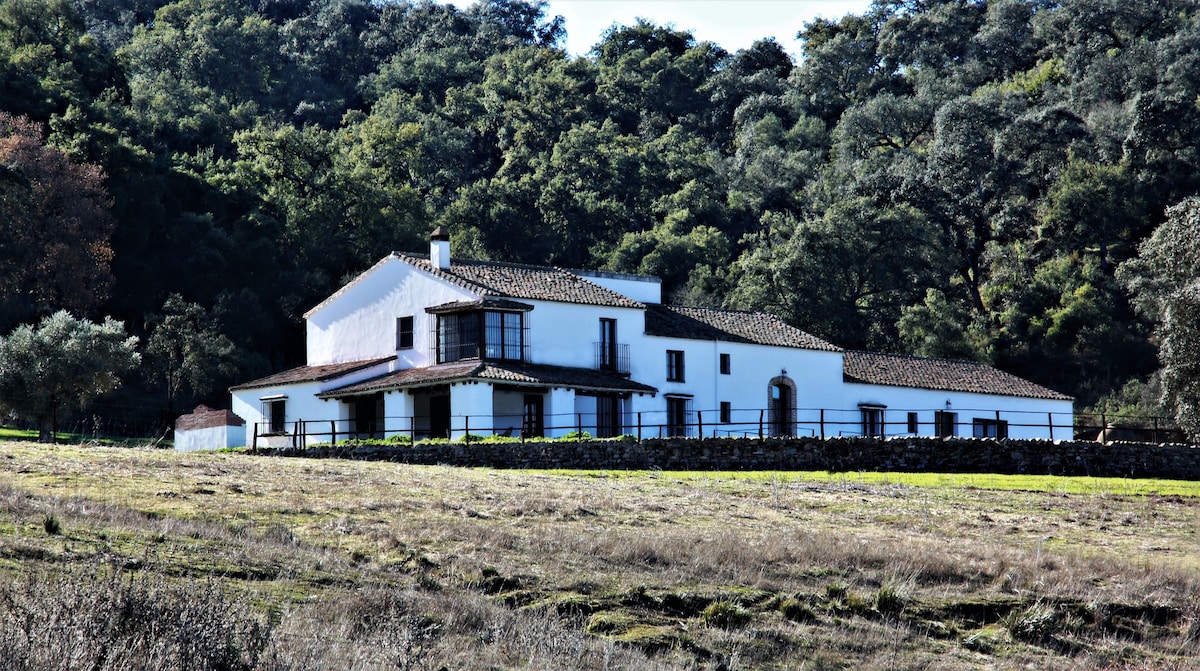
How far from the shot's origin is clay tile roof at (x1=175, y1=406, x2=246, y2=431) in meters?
54.8

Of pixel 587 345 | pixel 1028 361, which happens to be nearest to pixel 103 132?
pixel 587 345

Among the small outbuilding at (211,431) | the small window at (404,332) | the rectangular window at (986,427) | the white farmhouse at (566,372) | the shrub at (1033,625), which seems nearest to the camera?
the shrub at (1033,625)

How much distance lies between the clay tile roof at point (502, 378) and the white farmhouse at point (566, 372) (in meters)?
0.10

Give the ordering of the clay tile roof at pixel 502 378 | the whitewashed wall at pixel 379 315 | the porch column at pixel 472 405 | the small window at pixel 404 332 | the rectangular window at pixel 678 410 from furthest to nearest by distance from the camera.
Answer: the rectangular window at pixel 678 410, the small window at pixel 404 332, the whitewashed wall at pixel 379 315, the clay tile roof at pixel 502 378, the porch column at pixel 472 405

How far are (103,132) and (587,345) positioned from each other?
30755mm

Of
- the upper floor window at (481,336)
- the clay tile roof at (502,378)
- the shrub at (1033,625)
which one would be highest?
the upper floor window at (481,336)

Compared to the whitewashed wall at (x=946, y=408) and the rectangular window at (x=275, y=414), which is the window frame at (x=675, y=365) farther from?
the rectangular window at (x=275, y=414)

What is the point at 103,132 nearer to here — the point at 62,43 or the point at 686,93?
the point at 62,43

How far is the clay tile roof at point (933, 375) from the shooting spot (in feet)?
209

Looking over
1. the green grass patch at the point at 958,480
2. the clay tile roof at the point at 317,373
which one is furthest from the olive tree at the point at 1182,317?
the clay tile roof at the point at 317,373

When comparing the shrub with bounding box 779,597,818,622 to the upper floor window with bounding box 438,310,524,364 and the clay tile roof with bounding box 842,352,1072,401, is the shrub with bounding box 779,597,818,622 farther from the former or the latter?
the clay tile roof with bounding box 842,352,1072,401

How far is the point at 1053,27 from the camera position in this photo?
109m

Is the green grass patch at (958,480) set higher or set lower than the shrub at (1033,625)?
higher

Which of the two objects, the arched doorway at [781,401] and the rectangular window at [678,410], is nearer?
the rectangular window at [678,410]
